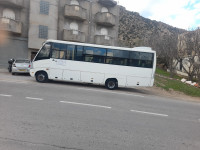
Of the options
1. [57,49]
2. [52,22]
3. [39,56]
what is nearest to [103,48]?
[57,49]

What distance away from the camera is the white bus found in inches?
415

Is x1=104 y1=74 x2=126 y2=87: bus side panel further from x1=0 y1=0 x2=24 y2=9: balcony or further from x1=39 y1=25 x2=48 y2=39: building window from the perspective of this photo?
x1=0 y1=0 x2=24 y2=9: balcony

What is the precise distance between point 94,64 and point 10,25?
15.1 metres

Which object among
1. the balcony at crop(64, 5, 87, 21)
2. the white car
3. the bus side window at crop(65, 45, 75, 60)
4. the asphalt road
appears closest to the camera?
the asphalt road

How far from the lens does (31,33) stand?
20.0 meters

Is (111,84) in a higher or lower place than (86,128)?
higher

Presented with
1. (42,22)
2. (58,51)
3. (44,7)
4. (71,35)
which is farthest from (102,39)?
(58,51)

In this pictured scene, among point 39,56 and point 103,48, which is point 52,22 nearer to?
point 39,56

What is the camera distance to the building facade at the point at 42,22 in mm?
19641

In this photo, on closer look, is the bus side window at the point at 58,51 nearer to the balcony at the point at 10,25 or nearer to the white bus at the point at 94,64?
the white bus at the point at 94,64

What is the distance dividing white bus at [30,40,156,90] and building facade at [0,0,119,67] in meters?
11.4

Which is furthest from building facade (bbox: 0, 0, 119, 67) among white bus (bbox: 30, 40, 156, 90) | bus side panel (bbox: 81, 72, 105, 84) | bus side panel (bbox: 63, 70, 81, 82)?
bus side panel (bbox: 81, 72, 105, 84)

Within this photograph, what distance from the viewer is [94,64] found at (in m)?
10.6

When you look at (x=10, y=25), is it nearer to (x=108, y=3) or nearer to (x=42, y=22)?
(x=42, y=22)
